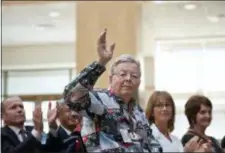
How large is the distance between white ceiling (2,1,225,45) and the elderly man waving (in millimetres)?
3637

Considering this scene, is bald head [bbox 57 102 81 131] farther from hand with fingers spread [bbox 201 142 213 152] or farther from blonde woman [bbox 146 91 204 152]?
hand with fingers spread [bbox 201 142 213 152]

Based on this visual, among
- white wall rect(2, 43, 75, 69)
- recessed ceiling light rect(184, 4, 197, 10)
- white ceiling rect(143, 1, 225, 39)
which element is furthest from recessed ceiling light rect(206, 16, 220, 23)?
white wall rect(2, 43, 75, 69)

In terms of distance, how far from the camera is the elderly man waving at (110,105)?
286 centimetres

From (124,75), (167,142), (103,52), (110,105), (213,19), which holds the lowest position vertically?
(167,142)

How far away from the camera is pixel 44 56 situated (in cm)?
823

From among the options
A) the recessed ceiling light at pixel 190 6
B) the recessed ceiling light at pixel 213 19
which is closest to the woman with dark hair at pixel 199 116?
the recessed ceiling light at pixel 213 19

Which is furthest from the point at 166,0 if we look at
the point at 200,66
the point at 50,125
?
the point at 50,125

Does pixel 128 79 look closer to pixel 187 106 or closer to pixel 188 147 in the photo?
pixel 188 147

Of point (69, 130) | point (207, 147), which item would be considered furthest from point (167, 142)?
point (69, 130)

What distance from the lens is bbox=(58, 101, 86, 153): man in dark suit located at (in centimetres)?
307

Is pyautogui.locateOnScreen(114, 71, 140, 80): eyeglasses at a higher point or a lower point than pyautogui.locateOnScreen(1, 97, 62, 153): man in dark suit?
higher

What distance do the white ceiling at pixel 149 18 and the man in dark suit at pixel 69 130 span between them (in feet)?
11.2

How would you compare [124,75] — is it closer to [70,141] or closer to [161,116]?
[70,141]

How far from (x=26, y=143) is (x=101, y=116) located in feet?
1.21
